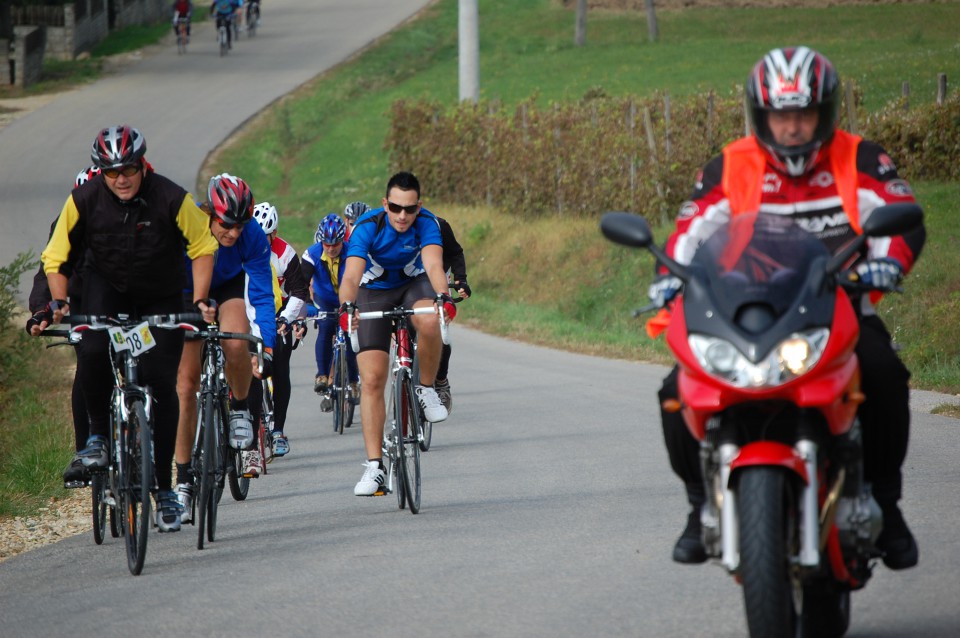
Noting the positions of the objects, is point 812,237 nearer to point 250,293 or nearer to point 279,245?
point 250,293

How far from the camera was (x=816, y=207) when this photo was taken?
221 inches

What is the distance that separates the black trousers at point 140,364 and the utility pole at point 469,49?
2347 cm

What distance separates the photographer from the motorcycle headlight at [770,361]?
471 centimetres

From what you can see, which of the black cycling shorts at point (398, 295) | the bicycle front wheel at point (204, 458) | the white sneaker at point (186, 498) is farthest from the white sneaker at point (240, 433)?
the black cycling shorts at point (398, 295)

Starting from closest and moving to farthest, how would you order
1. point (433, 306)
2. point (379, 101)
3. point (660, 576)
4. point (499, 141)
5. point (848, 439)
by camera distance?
1. point (848, 439)
2. point (660, 576)
3. point (433, 306)
4. point (499, 141)
5. point (379, 101)

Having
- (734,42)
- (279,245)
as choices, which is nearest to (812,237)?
(279,245)

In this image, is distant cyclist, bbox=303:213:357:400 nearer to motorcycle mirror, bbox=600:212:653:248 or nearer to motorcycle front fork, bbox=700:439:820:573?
motorcycle mirror, bbox=600:212:653:248

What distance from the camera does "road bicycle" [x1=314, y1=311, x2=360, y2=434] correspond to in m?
14.0

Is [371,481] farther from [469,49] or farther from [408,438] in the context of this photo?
[469,49]

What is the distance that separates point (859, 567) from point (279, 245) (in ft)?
27.0

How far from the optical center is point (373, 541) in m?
8.30

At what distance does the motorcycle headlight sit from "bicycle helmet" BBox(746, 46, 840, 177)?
916 millimetres

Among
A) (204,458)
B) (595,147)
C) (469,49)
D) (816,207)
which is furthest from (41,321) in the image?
(469,49)

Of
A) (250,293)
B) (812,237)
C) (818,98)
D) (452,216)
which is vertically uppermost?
(818,98)
